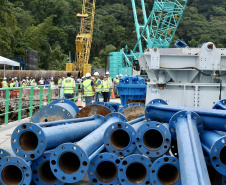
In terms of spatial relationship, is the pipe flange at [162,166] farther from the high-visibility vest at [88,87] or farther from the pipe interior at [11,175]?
the high-visibility vest at [88,87]

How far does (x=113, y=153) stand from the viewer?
14.6 ft

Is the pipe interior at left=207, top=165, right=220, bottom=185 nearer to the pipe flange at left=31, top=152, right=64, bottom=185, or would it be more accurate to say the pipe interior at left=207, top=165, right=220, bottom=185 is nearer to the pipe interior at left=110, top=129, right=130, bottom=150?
the pipe interior at left=110, top=129, right=130, bottom=150

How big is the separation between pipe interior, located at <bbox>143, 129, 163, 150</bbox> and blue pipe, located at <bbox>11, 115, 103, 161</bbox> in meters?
1.14

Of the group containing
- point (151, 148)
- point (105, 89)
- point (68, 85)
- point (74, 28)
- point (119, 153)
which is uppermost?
point (74, 28)

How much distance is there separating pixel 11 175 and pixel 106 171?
1.28m

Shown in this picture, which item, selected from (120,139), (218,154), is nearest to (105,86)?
(120,139)

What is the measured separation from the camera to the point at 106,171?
15.3 ft

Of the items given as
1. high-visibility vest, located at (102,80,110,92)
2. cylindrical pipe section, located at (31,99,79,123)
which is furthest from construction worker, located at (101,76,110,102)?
cylindrical pipe section, located at (31,99,79,123)

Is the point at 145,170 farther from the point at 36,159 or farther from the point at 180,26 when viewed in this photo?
the point at 180,26

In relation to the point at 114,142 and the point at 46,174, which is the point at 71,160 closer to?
the point at 46,174

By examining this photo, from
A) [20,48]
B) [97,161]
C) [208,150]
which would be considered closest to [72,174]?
[97,161]

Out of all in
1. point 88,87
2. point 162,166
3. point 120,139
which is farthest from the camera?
point 88,87

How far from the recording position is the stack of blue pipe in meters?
3.94

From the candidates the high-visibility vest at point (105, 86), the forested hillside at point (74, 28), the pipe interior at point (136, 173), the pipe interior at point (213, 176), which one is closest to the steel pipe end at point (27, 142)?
the pipe interior at point (136, 173)
